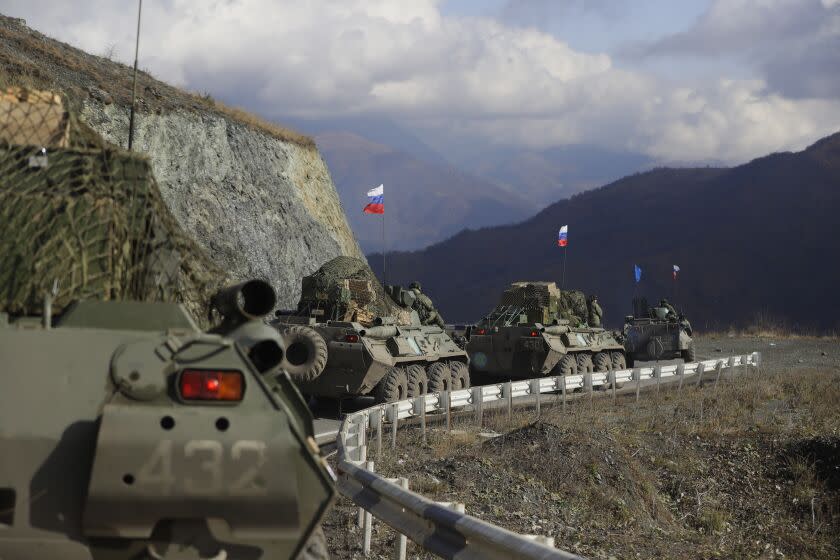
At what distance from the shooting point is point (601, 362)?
29859 mm

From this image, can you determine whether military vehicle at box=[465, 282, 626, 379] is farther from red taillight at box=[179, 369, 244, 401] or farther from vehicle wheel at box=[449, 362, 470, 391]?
red taillight at box=[179, 369, 244, 401]

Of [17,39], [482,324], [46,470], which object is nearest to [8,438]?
[46,470]

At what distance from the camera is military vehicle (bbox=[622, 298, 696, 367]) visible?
116 ft

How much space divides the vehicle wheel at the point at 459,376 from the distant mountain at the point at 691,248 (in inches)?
2718

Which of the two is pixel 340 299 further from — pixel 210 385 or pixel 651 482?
pixel 210 385

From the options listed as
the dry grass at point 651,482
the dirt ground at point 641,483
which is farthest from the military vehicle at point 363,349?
the dry grass at point 651,482

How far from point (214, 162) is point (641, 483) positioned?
28.9m

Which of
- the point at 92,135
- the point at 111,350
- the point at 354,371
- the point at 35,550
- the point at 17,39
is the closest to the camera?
the point at 35,550

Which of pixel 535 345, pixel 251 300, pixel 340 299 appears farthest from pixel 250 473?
pixel 535 345

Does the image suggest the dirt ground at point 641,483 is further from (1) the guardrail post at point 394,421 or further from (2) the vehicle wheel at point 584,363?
(2) the vehicle wheel at point 584,363

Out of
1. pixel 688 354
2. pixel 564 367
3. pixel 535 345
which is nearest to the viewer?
pixel 535 345

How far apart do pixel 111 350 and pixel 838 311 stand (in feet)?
319

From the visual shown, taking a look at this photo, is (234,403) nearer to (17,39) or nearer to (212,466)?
(212,466)

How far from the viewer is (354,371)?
20.7m
